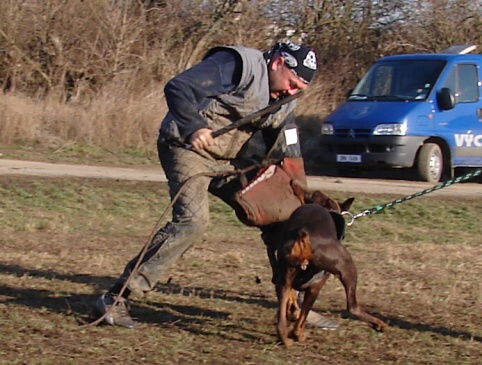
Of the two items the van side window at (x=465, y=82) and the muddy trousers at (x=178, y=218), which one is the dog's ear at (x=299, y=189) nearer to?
the muddy trousers at (x=178, y=218)

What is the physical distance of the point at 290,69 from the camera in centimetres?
550

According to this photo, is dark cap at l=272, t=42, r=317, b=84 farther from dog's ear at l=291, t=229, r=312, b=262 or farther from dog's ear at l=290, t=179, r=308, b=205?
dog's ear at l=291, t=229, r=312, b=262

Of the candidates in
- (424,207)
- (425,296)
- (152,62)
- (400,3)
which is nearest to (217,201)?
(424,207)

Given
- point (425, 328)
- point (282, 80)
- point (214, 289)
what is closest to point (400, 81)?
point (214, 289)

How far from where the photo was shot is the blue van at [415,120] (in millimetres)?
14305

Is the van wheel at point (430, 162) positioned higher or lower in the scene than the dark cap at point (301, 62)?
lower

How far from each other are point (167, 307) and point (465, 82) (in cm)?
969

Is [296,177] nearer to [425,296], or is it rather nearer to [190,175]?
[190,175]

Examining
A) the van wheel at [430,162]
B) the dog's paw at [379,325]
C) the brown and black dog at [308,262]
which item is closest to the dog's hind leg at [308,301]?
the brown and black dog at [308,262]

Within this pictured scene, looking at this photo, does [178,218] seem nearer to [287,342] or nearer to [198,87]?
[198,87]

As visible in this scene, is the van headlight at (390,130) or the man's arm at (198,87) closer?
the man's arm at (198,87)

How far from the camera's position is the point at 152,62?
1959cm

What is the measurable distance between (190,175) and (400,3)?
17.6 metres

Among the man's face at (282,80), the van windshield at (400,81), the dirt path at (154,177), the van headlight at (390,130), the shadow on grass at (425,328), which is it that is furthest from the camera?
the van windshield at (400,81)
